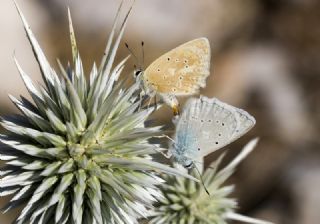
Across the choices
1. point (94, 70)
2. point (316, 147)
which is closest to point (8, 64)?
point (316, 147)

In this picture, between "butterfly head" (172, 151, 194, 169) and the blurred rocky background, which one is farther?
the blurred rocky background

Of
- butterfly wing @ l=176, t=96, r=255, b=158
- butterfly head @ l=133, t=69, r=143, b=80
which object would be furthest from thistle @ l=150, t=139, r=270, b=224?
butterfly head @ l=133, t=69, r=143, b=80

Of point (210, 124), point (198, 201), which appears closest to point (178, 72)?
point (210, 124)

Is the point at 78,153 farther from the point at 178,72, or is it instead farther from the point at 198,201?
the point at 198,201

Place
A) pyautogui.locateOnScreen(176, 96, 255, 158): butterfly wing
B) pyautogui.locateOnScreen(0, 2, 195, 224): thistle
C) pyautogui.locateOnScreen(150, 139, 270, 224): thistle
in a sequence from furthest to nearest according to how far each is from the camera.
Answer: pyautogui.locateOnScreen(150, 139, 270, 224): thistle
pyautogui.locateOnScreen(176, 96, 255, 158): butterfly wing
pyautogui.locateOnScreen(0, 2, 195, 224): thistle

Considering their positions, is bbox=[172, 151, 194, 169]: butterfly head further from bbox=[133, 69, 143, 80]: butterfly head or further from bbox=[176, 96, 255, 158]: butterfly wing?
bbox=[133, 69, 143, 80]: butterfly head

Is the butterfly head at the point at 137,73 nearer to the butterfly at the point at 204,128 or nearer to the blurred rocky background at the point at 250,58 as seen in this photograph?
the butterfly at the point at 204,128

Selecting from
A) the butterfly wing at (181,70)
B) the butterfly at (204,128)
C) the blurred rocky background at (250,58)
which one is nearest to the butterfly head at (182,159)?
the butterfly at (204,128)

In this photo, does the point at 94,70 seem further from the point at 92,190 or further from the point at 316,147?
the point at 316,147
